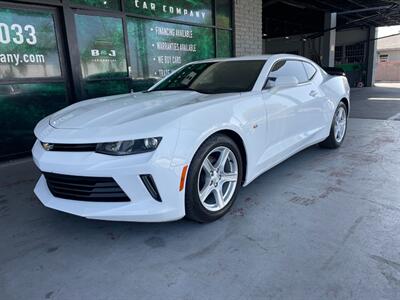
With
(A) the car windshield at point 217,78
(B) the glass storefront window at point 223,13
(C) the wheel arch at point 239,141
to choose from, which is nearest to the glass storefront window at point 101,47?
(A) the car windshield at point 217,78

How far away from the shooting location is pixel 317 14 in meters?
18.3

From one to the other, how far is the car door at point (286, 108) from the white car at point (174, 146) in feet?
0.04

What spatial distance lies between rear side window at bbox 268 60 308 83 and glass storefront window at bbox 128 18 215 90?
347cm

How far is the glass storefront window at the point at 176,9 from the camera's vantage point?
244 inches

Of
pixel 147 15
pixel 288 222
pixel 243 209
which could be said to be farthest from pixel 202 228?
pixel 147 15

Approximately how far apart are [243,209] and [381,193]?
1.40m

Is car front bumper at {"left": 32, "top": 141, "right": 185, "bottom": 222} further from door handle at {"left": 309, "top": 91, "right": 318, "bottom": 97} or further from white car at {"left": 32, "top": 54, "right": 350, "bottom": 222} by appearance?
door handle at {"left": 309, "top": 91, "right": 318, "bottom": 97}

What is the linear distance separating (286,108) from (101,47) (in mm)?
3832

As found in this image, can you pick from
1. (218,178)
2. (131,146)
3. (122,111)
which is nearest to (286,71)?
(218,178)

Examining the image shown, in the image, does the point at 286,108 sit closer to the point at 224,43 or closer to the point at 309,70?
the point at 309,70

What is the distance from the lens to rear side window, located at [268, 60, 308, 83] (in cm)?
337

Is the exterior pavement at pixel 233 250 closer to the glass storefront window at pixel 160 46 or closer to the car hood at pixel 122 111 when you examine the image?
the car hood at pixel 122 111

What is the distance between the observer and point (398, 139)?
17.3ft

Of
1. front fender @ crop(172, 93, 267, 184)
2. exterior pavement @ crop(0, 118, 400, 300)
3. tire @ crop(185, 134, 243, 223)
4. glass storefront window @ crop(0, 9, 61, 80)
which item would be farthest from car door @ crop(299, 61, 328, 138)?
glass storefront window @ crop(0, 9, 61, 80)
